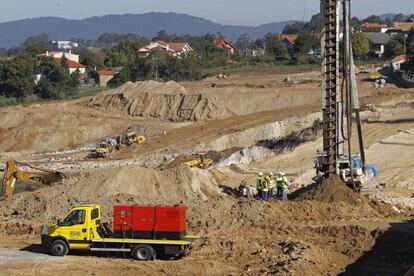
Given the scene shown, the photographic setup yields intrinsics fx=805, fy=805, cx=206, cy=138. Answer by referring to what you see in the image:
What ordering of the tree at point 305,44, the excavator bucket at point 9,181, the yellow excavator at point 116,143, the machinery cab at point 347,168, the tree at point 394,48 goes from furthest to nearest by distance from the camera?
the tree at point 305,44 → the tree at point 394,48 → the yellow excavator at point 116,143 → the excavator bucket at point 9,181 → the machinery cab at point 347,168

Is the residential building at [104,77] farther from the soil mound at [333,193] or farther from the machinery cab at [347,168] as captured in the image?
the soil mound at [333,193]

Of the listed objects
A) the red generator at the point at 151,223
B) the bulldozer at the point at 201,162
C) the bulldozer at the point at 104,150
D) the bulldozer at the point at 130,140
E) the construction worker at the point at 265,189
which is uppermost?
the red generator at the point at 151,223

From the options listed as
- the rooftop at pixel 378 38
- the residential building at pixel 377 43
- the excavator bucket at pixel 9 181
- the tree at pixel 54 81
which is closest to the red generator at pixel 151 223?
the excavator bucket at pixel 9 181

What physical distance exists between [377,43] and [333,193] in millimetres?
100721

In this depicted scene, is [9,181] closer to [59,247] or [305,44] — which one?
[59,247]

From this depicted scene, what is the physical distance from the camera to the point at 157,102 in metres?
59.8

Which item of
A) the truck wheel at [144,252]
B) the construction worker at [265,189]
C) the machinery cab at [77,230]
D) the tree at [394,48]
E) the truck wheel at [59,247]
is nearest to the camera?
the truck wheel at [144,252]

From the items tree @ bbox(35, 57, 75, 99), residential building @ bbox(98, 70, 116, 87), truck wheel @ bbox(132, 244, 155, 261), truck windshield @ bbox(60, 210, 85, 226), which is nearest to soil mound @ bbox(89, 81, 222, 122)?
tree @ bbox(35, 57, 75, 99)

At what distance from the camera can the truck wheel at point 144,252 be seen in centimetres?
2166

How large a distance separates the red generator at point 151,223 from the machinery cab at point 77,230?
0.69 meters

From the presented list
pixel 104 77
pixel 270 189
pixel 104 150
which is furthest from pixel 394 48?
pixel 270 189

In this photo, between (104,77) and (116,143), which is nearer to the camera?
(116,143)

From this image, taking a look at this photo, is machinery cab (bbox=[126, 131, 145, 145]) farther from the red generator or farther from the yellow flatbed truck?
the red generator

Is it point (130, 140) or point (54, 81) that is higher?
point (54, 81)
